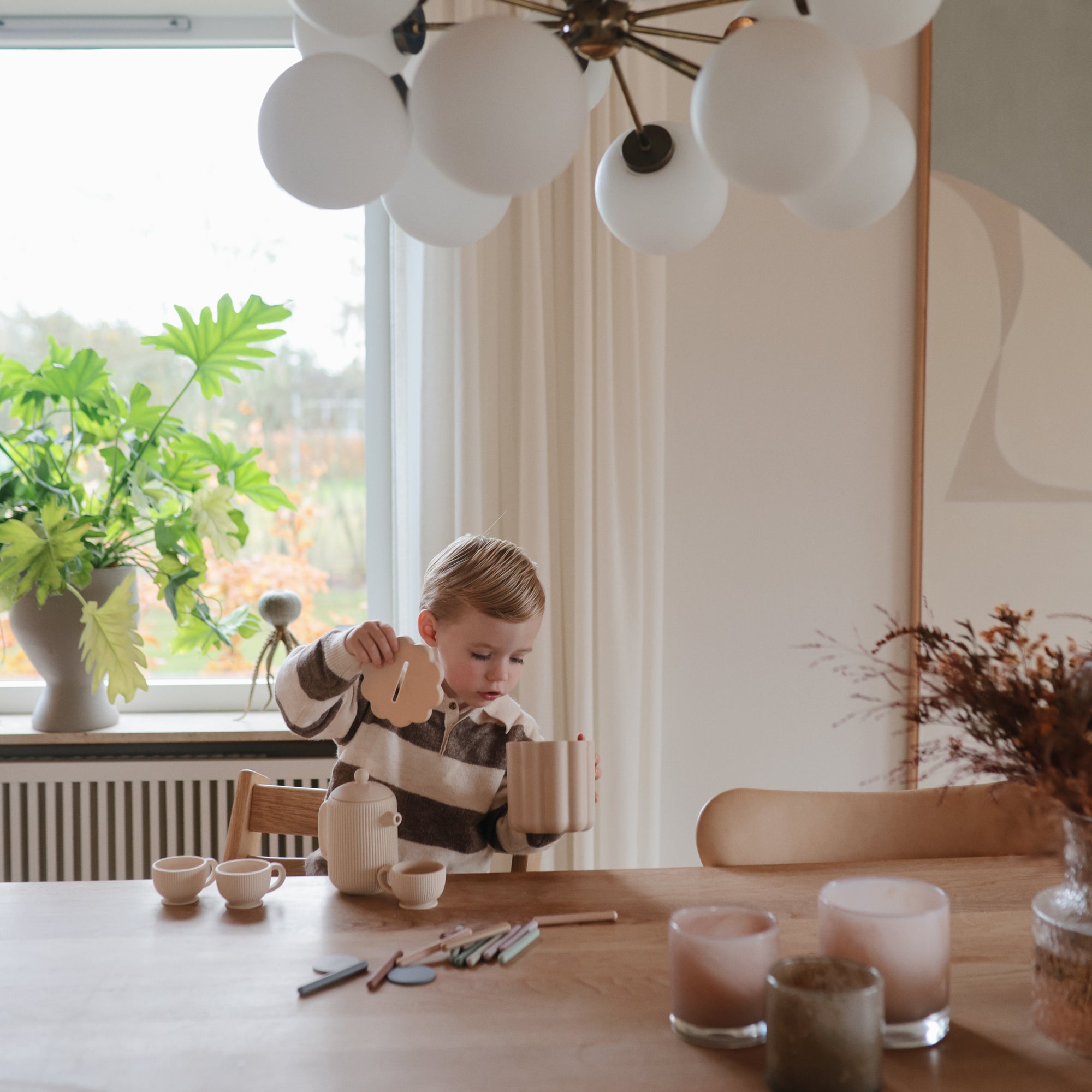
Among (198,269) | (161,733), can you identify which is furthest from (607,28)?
(198,269)

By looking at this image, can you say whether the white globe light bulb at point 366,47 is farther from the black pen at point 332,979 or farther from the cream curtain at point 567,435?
the cream curtain at point 567,435

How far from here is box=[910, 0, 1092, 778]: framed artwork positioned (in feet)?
7.57

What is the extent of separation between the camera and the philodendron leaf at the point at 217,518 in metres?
2.25

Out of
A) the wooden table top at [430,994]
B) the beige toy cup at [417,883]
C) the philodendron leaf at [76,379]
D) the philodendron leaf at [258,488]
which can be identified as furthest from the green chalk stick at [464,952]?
the philodendron leaf at [76,379]

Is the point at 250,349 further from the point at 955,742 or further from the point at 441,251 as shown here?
the point at 955,742

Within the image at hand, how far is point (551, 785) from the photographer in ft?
4.26

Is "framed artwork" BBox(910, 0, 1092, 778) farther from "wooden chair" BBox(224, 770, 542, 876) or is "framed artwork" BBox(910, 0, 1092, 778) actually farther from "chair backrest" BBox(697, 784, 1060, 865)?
"wooden chair" BBox(224, 770, 542, 876)

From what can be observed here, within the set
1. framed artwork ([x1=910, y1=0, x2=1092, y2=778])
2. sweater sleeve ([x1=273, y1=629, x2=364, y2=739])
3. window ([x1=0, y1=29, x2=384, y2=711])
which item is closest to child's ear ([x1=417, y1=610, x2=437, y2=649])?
sweater sleeve ([x1=273, y1=629, x2=364, y2=739])

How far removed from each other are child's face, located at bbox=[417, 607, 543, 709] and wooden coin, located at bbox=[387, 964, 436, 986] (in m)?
0.53

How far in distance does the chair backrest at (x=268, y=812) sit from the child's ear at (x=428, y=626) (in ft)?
0.89

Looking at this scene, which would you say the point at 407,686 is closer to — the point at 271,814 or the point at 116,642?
the point at 271,814

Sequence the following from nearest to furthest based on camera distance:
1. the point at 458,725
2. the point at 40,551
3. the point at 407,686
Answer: the point at 407,686 → the point at 458,725 → the point at 40,551

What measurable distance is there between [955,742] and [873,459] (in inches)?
65.1

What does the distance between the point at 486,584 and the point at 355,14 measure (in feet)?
2.83
